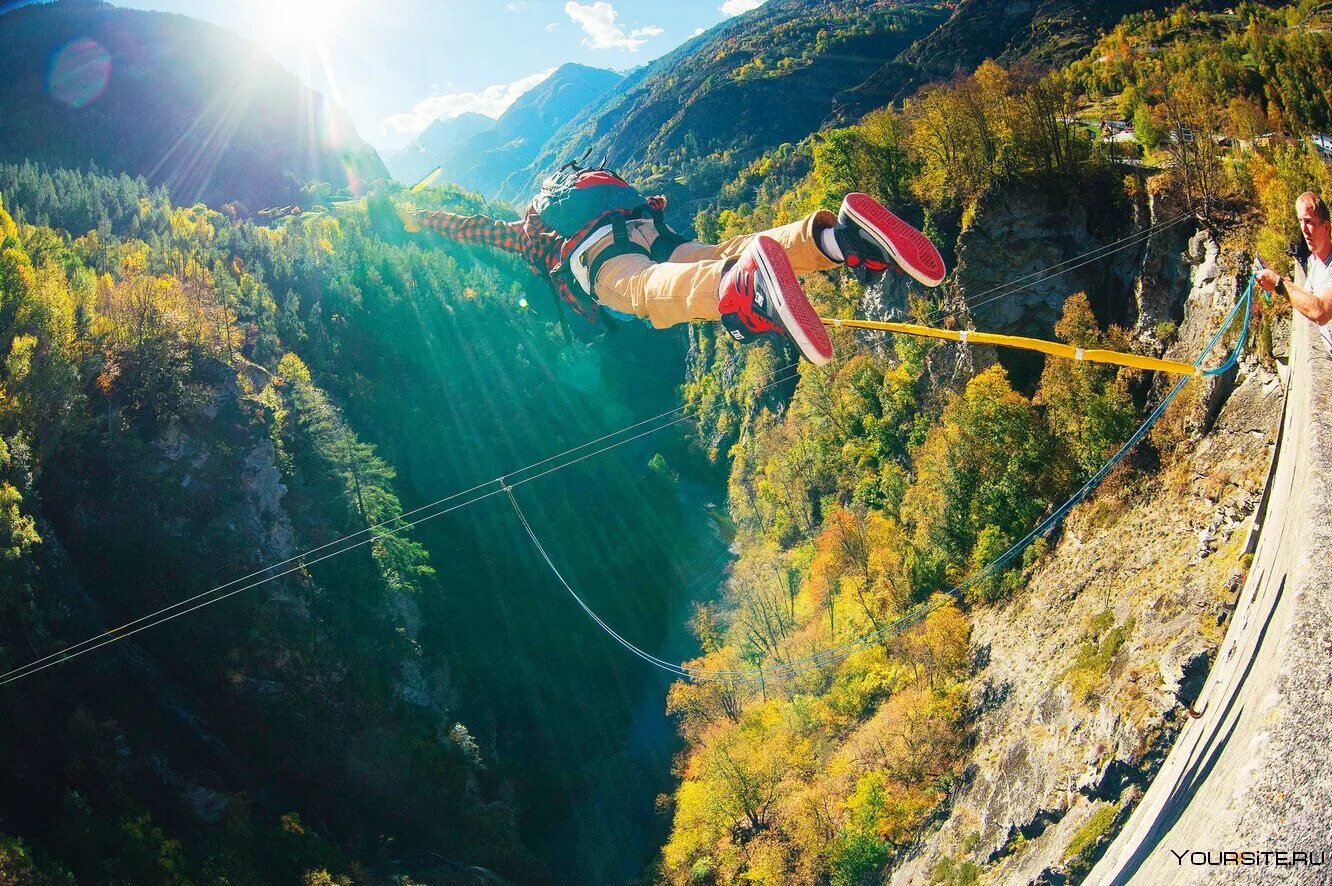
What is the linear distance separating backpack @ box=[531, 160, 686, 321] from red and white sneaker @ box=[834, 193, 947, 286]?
8.37ft

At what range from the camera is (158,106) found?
93750 millimetres

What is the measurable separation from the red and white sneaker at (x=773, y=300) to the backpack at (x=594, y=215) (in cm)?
234

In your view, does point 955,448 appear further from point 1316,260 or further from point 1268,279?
point 1316,260

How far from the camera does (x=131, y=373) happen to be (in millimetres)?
34469

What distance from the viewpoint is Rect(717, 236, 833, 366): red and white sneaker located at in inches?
218

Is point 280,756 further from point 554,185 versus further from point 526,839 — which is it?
point 554,185

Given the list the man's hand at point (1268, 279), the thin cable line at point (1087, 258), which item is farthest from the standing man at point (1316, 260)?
the thin cable line at point (1087, 258)

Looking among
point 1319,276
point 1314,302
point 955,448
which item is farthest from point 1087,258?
point 1314,302

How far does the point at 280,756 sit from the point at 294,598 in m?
6.95

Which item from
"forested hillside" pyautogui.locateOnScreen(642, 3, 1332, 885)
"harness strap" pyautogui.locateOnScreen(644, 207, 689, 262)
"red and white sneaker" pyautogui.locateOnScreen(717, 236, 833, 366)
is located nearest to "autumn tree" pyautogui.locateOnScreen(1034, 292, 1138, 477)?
"forested hillside" pyautogui.locateOnScreen(642, 3, 1332, 885)

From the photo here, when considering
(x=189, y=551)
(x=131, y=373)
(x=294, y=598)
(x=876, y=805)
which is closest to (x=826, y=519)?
(x=876, y=805)

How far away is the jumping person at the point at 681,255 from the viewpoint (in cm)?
569

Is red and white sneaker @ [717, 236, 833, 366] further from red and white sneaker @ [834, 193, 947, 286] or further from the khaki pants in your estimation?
red and white sneaker @ [834, 193, 947, 286]

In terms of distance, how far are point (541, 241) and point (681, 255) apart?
1727mm
